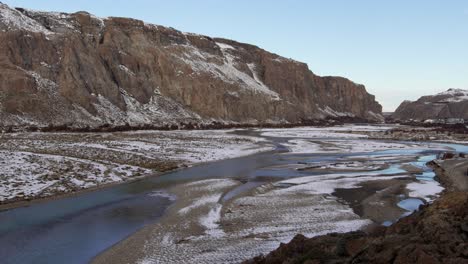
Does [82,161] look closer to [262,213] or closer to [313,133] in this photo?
[262,213]

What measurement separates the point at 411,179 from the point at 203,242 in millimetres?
20323

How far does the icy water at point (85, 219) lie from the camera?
1430 centimetres

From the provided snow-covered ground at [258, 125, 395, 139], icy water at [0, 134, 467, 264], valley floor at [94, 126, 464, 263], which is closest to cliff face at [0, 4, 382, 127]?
snow-covered ground at [258, 125, 395, 139]

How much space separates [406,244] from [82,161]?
1124 inches

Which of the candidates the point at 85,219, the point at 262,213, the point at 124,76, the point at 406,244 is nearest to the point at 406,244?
the point at 406,244

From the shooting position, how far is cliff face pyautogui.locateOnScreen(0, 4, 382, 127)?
7531 centimetres

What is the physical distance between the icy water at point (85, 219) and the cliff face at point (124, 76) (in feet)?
148

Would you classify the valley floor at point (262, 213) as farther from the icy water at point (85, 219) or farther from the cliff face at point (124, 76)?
the cliff face at point (124, 76)

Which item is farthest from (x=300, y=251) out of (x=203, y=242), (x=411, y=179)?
(x=411, y=179)

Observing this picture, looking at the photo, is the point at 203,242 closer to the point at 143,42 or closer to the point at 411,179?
the point at 411,179

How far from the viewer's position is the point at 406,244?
28.4ft

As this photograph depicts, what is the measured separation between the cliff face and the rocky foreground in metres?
61.8

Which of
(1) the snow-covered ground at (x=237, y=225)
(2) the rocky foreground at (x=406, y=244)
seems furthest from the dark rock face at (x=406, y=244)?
(1) the snow-covered ground at (x=237, y=225)

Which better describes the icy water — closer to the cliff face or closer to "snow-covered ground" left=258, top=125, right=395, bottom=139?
the cliff face
